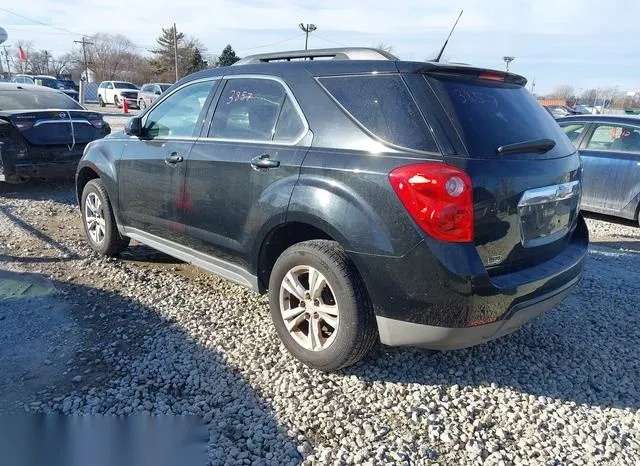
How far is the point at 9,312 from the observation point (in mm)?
3818

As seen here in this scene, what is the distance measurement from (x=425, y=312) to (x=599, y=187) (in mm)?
5889

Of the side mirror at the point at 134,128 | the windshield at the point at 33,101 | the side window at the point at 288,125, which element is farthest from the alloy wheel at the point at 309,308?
the windshield at the point at 33,101

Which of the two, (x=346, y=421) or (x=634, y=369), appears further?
(x=634, y=369)

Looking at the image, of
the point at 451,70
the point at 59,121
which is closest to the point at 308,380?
the point at 451,70

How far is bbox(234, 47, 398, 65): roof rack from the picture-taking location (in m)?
3.09

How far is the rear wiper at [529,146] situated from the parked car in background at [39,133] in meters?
6.25

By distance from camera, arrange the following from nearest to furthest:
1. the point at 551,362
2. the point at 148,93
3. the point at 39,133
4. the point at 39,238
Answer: the point at 551,362 → the point at 39,238 → the point at 39,133 → the point at 148,93

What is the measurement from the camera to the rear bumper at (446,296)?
8.33 ft

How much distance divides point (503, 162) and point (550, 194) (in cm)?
47

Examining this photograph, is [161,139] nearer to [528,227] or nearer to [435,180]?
[435,180]

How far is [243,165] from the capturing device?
11.1ft

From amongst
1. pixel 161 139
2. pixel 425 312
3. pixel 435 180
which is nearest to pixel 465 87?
pixel 435 180

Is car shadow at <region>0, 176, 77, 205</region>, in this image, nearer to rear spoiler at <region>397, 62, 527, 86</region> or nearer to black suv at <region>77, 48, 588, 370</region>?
black suv at <region>77, 48, 588, 370</region>

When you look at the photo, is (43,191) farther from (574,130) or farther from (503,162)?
(574,130)
